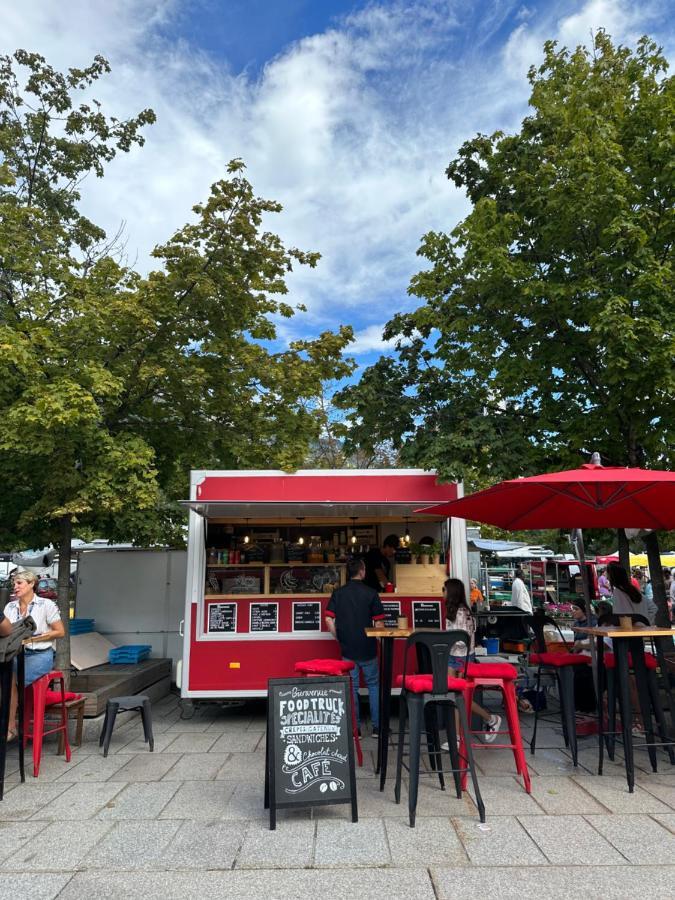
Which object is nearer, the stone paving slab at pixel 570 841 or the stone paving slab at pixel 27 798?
the stone paving slab at pixel 570 841

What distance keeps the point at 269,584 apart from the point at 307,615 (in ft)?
2.58

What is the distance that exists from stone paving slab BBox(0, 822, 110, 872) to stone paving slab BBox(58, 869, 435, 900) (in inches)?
9.6

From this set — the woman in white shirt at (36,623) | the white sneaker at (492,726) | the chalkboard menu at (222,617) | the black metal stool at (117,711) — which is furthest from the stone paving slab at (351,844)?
the chalkboard menu at (222,617)

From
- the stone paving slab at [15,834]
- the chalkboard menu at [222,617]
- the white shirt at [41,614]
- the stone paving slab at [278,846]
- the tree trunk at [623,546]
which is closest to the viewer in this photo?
the stone paving slab at [278,846]

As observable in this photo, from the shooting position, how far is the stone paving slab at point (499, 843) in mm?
3369

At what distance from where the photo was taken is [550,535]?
90.2 ft

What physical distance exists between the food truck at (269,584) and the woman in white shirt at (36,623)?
1822 millimetres

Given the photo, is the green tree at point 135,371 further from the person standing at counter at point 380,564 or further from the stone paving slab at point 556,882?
the stone paving slab at point 556,882

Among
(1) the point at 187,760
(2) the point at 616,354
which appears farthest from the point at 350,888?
(2) the point at 616,354

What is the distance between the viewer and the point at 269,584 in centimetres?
781

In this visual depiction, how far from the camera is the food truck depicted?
23.0ft

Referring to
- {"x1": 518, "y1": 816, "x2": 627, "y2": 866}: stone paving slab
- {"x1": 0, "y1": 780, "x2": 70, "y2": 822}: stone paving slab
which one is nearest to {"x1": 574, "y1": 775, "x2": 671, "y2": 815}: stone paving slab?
{"x1": 518, "y1": 816, "x2": 627, "y2": 866}: stone paving slab

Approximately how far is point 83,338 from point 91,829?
218 inches

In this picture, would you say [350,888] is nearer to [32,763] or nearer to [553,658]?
[553,658]
